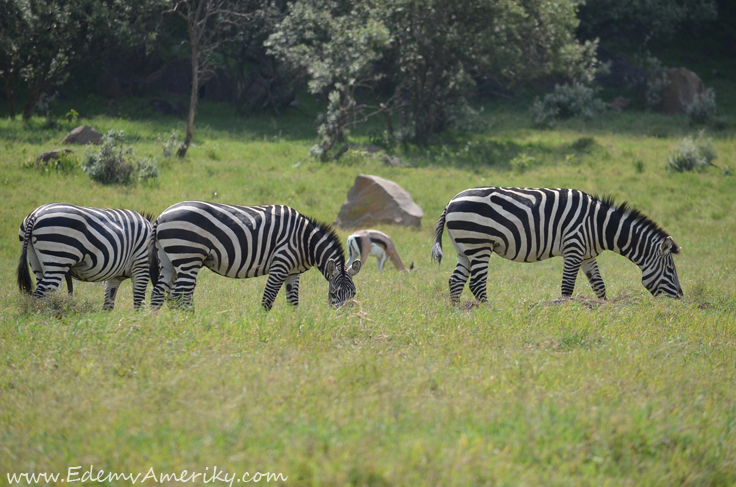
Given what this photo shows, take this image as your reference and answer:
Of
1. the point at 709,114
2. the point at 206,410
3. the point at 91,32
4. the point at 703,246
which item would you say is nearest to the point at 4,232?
the point at 206,410

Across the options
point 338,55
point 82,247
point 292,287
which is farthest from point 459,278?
point 338,55

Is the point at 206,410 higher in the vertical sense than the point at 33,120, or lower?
lower

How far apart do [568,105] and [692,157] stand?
10.4 meters

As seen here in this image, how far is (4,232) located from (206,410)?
11.2 meters

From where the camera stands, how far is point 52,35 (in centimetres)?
2241

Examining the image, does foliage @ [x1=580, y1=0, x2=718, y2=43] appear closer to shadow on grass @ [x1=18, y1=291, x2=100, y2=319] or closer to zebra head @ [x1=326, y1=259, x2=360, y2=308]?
zebra head @ [x1=326, y1=259, x2=360, y2=308]

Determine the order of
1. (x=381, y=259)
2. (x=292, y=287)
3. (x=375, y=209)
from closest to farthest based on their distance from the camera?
(x=292, y=287) < (x=381, y=259) < (x=375, y=209)

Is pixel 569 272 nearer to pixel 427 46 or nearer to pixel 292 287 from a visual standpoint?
pixel 292 287

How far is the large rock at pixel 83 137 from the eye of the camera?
1947 cm

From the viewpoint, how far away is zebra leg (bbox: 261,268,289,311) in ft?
26.3

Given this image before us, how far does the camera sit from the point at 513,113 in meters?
31.7

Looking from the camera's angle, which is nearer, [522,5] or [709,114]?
[522,5]

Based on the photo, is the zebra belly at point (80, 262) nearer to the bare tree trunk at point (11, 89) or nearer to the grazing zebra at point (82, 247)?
the grazing zebra at point (82, 247)

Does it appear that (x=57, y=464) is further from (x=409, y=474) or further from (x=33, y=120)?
(x=33, y=120)
